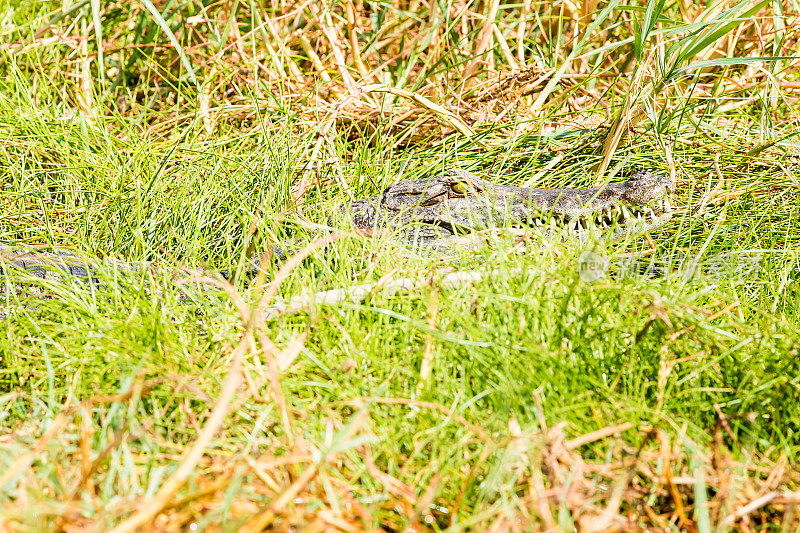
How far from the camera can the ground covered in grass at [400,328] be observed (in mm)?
1178

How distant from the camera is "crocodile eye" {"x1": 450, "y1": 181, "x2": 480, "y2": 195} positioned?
2.09 m

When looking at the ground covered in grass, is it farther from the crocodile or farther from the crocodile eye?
the crocodile eye

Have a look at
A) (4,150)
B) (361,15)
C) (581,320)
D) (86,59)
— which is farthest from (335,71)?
(581,320)

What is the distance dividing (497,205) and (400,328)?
69cm

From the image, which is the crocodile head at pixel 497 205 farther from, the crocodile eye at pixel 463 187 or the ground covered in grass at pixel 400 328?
the ground covered in grass at pixel 400 328

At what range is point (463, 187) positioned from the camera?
6.84 ft

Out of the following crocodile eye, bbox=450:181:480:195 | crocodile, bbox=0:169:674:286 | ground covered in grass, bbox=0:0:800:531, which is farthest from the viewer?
crocodile eye, bbox=450:181:480:195

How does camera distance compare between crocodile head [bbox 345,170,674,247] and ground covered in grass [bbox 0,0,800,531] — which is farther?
crocodile head [bbox 345,170,674,247]

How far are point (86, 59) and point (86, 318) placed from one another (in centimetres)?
186

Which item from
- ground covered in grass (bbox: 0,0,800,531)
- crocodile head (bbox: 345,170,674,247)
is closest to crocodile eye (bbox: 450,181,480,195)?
crocodile head (bbox: 345,170,674,247)

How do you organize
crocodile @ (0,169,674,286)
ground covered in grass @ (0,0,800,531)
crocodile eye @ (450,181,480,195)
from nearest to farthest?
ground covered in grass @ (0,0,800,531) < crocodile @ (0,169,674,286) < crocodile eye @ (450,181,480,195)

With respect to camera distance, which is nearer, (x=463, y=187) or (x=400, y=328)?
(x=400, y=328)

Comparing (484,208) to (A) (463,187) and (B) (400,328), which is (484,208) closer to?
(A) (463,187)

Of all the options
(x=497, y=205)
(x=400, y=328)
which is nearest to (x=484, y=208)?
(x=497, y=205)
